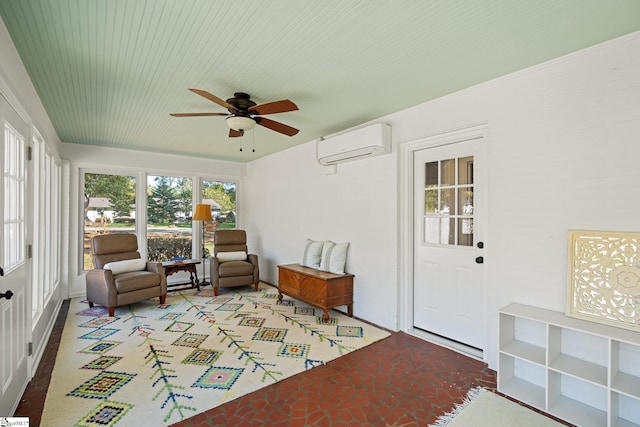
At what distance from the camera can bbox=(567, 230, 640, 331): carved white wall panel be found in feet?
6.31

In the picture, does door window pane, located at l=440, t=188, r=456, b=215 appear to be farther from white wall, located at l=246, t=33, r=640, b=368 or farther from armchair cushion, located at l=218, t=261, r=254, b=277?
armchair cushion, located at l=218, t=261, r=254, b=277

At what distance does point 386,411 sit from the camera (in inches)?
81.7

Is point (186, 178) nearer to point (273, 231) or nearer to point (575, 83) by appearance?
point (273, 231)

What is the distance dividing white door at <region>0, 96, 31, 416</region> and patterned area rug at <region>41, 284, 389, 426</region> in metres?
0.27

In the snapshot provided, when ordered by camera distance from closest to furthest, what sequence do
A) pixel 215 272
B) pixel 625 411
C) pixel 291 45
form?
1. pixel 625 411
2. pixel 291 45
3. pixel 215 272

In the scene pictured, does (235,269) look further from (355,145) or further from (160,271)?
(355,145)

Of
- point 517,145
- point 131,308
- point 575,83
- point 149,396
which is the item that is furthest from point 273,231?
point 575,83

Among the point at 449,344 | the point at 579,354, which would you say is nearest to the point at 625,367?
the point at 579,354

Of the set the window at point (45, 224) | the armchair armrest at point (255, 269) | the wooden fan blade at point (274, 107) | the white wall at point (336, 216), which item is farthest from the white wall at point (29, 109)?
the white wall at point (336, 216)

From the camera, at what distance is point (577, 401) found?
2.16 meters

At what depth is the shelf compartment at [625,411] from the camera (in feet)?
6.24

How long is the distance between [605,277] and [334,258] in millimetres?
Answer: 2630

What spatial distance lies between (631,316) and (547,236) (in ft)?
2.18

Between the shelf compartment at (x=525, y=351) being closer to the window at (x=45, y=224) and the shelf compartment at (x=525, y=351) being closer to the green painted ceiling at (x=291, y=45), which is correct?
the green painted ceiling at (x=291, y=45)
